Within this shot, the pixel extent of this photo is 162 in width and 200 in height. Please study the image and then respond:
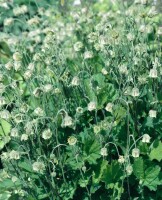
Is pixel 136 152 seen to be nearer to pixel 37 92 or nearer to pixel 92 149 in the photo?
pixel 92 149

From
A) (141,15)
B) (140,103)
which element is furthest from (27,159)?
(141,15)

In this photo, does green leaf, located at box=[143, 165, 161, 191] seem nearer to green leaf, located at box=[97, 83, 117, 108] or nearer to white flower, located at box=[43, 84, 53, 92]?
green leaf, located at box=[97, 83, 117, 108]

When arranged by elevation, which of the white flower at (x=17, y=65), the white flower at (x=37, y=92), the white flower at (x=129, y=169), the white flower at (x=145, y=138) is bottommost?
the white flower at (x=129, y=169)

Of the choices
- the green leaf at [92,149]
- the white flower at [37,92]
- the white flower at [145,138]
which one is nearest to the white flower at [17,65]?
the white flower at [37,92]

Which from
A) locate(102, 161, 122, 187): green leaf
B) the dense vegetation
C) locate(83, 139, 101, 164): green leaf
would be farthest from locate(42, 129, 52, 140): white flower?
locate(102, 161, 122, 187): green leaf

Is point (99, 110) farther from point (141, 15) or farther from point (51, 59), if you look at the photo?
point (141, 15)

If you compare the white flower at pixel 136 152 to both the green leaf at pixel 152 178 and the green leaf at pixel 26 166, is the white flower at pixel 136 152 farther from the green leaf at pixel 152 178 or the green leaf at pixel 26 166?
the green leaf at pixel 26 166
